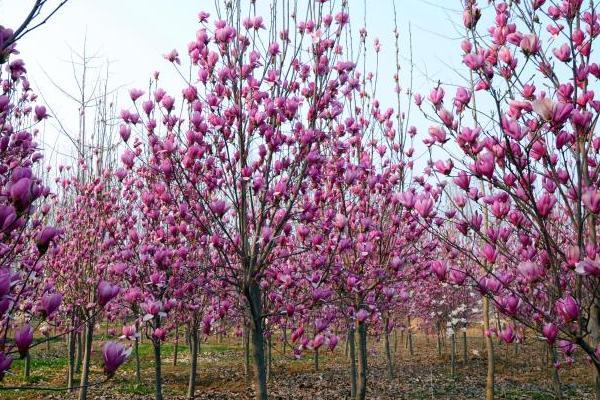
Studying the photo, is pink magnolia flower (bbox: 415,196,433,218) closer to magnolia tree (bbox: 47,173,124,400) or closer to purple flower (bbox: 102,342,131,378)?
purple flower (bbox: 102,342,131,378)

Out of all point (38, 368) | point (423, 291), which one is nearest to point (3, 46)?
point (38, 368)

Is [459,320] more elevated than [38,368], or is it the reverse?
[459,320]

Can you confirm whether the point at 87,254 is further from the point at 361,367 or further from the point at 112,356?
the point at 112,356

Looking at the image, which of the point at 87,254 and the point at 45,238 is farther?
the point at 87,254

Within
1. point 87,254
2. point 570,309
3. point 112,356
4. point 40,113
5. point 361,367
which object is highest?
point 40,113

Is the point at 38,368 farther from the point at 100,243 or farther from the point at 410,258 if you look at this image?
the point at 410,258

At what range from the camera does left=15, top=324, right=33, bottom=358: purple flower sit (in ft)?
5.62

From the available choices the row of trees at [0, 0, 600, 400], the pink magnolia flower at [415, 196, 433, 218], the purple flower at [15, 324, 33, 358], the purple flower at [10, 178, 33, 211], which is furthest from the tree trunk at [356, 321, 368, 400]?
the purple flower at [10, 178, 33, 211]

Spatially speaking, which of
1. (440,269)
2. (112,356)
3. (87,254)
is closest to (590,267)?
(440,269)

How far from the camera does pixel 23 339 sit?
5.69ft

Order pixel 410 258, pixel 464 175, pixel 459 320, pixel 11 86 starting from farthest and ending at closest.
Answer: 1. pixel 459 320
2. pixel 410 258
3. pixel 11 86
4. pixel 464 175

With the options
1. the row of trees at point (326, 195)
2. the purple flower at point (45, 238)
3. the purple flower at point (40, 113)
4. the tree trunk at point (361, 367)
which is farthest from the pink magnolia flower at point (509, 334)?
the purple flower at point (40, 113)

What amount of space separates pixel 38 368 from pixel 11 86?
1023 centimetres

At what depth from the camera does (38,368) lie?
11250mm
